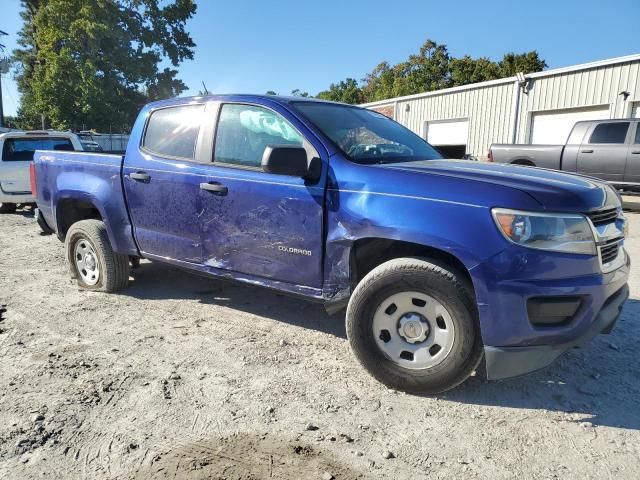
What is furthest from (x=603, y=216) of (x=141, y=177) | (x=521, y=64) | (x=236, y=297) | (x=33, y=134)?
(x=521, y=64)

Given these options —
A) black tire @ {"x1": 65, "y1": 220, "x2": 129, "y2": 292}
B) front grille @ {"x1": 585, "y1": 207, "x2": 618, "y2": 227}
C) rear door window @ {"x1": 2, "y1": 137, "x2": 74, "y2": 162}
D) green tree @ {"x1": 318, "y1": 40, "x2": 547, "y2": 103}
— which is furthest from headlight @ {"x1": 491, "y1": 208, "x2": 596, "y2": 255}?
green tree @ {"x1": 318, "y1": 40, "x2": 547, "y2": 103}

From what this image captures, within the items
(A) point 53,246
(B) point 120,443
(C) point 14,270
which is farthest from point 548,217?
(A) point 53,246

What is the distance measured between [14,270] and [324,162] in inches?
184

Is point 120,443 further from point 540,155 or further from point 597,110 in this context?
point 597,110

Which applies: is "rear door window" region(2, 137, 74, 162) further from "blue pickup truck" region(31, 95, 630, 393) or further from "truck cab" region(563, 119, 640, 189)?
"truck cab" region(563, 119, 640, 189)

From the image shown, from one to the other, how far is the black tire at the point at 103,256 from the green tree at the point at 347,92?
4605 centimetres

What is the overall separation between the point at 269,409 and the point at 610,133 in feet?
35.7

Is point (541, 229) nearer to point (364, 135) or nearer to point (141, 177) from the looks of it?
point (364, 135)

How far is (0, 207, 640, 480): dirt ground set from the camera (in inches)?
89.8

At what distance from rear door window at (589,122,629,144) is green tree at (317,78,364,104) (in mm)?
39586

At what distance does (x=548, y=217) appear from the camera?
2500mm

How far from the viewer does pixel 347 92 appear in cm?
4972

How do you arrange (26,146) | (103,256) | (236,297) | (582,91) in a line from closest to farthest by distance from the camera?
(103,256), (236,297), (26,146), (582,91)

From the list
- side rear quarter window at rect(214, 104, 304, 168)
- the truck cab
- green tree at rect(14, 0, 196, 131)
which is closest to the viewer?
side rear quarter window at rect(214, 104, 304, 168)
